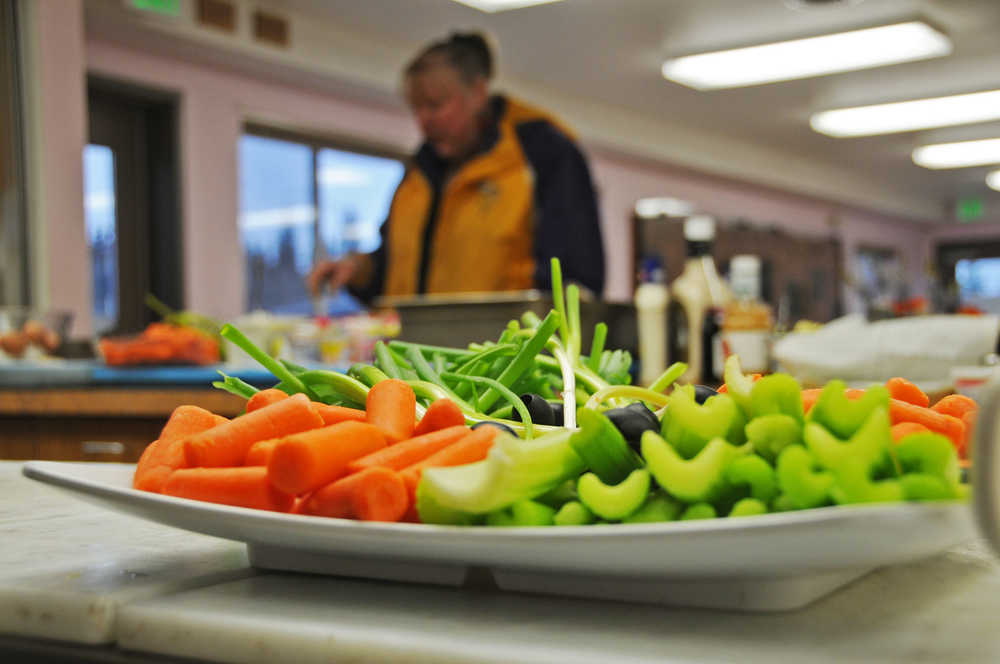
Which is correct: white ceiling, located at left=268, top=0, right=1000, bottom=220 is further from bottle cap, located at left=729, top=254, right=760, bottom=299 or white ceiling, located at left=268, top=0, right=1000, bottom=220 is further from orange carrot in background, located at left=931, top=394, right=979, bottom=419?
orange carrot in background, located at left=931, top=394, right=979, bottom=419

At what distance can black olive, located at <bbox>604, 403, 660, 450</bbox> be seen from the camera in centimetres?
46

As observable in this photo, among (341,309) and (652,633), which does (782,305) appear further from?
(341,309)

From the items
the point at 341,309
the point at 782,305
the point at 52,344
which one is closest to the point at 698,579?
the point at 782,305

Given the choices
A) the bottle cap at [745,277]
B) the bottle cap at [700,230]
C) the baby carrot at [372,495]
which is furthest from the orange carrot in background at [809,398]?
the bottle cap at [700,230]

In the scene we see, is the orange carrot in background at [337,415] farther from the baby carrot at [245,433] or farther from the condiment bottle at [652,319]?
the condiment bottle at [652,319]

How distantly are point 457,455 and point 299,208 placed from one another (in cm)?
578

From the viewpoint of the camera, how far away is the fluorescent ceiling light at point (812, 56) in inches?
215

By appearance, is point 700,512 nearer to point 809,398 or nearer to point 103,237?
point 809,398

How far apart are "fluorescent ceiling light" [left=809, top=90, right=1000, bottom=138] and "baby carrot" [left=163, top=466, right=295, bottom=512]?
7.49 metres

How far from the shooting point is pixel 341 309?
6.47 m

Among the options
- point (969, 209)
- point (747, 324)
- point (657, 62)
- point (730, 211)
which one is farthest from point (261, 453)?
point (969, 209)

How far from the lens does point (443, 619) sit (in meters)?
0.44

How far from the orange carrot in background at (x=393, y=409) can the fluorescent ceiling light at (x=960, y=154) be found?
9172 mm

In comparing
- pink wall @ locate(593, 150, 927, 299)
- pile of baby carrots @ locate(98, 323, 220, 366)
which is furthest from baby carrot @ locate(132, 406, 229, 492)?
pink wall @ locate(593, 150, 927, 299)
